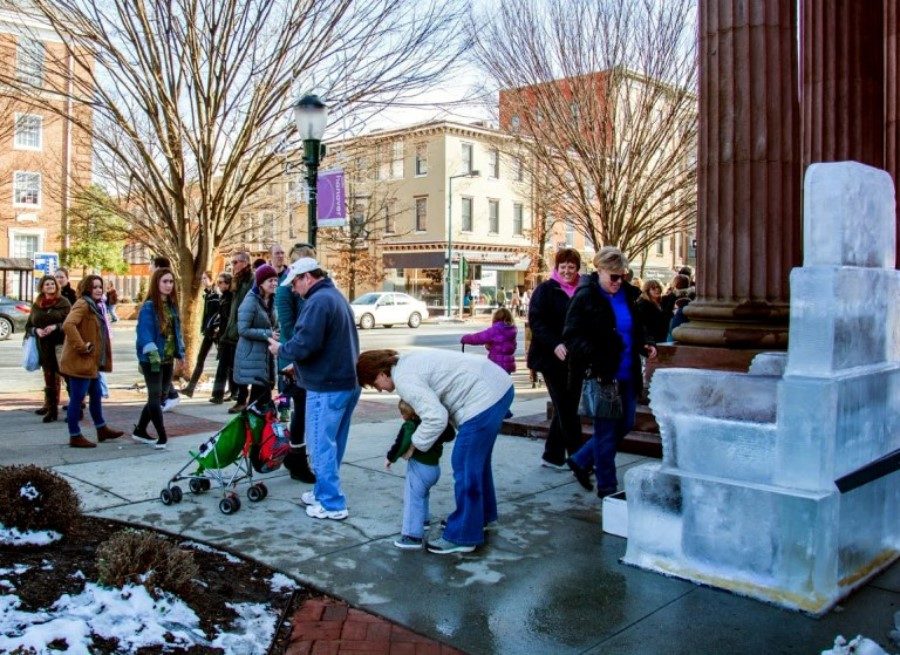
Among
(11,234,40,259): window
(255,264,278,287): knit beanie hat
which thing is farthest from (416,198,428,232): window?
(255,264,278,287): knit beanie hat

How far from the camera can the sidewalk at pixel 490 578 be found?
384 centimetres

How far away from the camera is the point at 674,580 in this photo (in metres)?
4.58

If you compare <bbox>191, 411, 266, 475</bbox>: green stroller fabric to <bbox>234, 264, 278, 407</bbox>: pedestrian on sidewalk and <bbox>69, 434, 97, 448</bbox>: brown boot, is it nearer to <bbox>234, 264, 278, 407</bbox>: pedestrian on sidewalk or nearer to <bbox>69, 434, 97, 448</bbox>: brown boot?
<bbox>234, 264, 278, 407</bbox>: pedestrian on sidewalk

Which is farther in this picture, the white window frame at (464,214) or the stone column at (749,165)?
the white window frame at (464,214)

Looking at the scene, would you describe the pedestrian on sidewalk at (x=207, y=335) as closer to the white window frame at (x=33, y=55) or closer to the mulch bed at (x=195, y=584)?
the white window frame at (x=33, y=55)

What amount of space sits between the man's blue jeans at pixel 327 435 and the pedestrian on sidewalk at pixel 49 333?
540 centimetres

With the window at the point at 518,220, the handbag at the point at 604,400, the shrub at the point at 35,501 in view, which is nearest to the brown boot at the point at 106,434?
the shrub at the point at 35,501

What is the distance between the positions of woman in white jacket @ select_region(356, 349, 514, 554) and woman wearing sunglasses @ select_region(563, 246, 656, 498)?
1.04 metres

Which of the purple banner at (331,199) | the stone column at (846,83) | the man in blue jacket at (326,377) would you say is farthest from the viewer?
the purple banner at (331,199)

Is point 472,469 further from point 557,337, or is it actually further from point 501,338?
point 501,338

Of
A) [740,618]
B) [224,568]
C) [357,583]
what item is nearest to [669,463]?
[740,618]

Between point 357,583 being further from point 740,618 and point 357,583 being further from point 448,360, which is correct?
point 740,618

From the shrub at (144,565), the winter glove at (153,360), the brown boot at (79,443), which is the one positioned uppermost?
the winter glove at (153,360)

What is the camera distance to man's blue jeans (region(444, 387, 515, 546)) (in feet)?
16.1
